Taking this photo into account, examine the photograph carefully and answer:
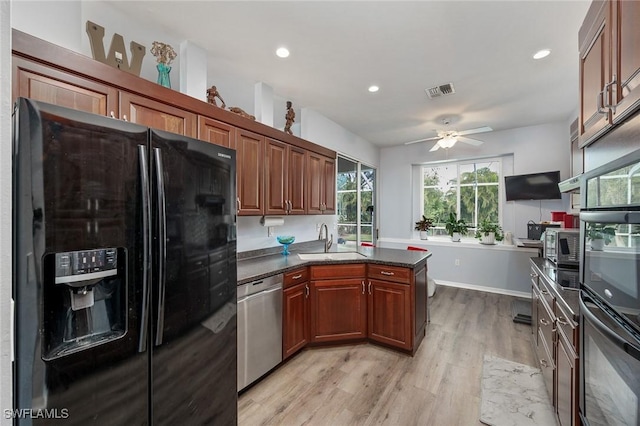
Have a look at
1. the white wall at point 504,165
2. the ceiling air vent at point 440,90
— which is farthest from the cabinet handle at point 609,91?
the white wall at point 504,165

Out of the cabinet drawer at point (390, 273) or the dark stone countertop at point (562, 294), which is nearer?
the dark stone countertop at point (562, 294)

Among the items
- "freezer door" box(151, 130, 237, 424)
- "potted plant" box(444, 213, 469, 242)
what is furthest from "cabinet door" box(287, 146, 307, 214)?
"potted plant" box(444, 213, 469, 242)

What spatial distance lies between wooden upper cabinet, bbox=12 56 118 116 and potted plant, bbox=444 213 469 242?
5.29 metres

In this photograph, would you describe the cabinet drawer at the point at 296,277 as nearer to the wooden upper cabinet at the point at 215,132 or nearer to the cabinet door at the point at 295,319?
the cabinet door at the point at 295,319

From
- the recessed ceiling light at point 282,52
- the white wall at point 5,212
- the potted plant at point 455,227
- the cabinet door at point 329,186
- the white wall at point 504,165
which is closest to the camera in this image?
the white wall at point 5,212

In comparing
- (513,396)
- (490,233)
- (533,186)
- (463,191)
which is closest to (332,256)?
(513,396)

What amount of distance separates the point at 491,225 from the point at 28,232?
567 cm

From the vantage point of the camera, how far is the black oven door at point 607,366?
0.84m

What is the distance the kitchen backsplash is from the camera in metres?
3.02

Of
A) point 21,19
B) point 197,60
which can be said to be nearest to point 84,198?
point 21,19

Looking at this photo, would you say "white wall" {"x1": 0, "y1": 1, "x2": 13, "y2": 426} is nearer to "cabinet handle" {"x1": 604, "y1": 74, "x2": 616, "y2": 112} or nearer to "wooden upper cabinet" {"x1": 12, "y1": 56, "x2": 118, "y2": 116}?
"wooden upper cabinet" {"x1": 12, "y1": 56, "x2": 118, "y2": 116}

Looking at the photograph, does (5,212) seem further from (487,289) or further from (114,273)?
(487,289)

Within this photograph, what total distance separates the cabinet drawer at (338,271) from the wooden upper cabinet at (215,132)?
4.83ft

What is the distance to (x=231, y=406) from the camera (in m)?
1.66
